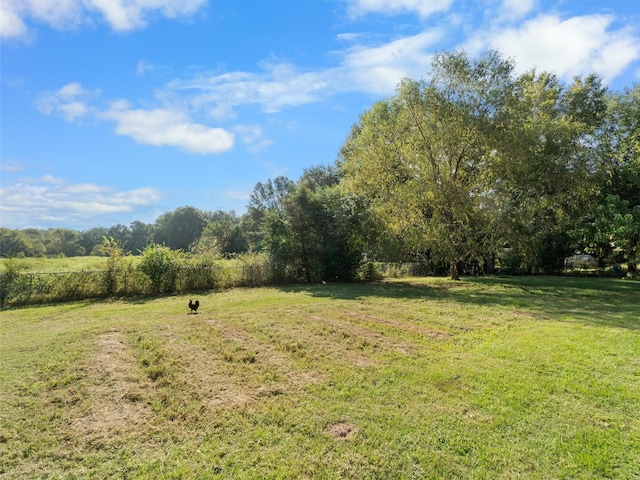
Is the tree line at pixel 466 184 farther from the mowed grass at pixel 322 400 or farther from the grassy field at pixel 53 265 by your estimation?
the mowed grass at pixel 322 400

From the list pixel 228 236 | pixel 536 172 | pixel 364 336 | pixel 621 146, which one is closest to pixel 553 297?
pixel 536 172

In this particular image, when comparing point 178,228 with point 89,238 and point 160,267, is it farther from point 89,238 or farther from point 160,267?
point 160,267

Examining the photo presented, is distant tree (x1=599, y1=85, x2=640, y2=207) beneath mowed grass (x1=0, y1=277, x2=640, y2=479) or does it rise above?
above

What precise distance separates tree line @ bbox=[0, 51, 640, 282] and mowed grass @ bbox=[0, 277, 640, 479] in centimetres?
748

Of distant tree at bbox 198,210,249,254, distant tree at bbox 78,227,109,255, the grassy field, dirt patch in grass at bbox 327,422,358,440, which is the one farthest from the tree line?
distant tree at bbox 78,227,109,255

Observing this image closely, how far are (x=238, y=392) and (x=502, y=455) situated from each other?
2.57 metres

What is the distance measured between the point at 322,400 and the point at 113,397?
223 cm

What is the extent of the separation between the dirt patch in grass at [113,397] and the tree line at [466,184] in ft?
33.2

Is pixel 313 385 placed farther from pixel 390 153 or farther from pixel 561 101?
pixel 561 101

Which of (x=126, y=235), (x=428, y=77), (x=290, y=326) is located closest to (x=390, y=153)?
(x=428, y=77)

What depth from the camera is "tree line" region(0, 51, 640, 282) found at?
510 inches

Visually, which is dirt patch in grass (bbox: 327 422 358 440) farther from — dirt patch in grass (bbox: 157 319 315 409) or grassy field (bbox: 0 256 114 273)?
grassy field (bbox: 0 256 114 273)

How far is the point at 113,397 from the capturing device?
3.53 meters

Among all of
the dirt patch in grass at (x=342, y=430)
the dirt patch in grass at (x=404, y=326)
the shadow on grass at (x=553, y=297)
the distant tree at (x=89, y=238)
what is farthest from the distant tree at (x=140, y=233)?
the dirt patch in grass at (x=342, y=430)
